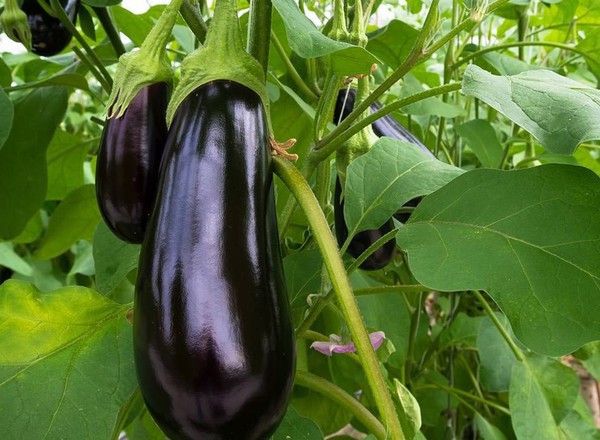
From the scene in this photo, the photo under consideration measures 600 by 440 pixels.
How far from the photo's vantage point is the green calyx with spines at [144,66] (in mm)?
421

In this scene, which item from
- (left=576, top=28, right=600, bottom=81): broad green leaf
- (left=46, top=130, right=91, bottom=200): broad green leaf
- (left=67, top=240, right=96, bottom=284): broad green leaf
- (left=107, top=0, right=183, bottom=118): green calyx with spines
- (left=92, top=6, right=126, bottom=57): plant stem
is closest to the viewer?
(left=107, top=0, right=183, bottom=118): green calyx with spines

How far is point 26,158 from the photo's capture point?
0.75 meters

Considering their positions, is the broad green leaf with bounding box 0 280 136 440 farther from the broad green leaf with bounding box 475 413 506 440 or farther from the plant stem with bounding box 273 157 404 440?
the broad green leaf with bounding box 475 413 506 440

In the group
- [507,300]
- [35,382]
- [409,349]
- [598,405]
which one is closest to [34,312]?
[35,382]

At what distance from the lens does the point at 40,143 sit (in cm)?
76

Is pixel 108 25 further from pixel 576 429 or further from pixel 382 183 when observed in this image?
pixel 576 429

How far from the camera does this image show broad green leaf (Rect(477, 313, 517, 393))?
2.59ft

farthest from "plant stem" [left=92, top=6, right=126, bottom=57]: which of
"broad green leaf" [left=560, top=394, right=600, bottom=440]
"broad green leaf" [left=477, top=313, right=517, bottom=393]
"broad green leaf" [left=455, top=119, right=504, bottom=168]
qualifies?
"broad green leaf" [left=560, top=394, right=600, bottom=440]

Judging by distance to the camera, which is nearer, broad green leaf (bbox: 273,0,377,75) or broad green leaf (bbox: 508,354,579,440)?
broad green leaf (bbox: 273,0,377,75)

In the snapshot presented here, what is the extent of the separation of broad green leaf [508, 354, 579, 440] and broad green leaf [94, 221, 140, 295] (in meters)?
0.37

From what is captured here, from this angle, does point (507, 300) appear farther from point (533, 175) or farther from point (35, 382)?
point (35, 382)

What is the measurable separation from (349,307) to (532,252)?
0.41ft

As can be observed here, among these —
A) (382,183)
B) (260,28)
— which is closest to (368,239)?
(382,183)

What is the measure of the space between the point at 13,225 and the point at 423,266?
0.53 metres
